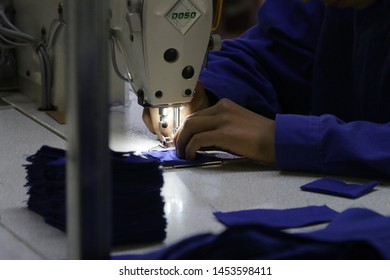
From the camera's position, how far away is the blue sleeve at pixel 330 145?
1568 mm

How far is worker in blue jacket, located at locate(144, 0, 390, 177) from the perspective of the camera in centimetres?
159

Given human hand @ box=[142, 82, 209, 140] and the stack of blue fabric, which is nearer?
the stack of blue fabric

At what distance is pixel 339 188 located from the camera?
1491 mm

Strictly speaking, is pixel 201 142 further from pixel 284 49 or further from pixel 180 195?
pixel 284 49

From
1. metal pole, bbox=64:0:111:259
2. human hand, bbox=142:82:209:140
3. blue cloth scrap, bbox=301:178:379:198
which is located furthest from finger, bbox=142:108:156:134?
metal pole, bbox=64:0:111:259

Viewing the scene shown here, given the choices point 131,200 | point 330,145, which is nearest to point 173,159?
point 330,145

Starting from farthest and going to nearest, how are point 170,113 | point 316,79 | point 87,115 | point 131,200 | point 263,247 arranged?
1. point 316,79
2. point 170,113
3. point 131,200
4. point 263,247
5. point 87,115

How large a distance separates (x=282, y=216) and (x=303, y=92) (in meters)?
0.85

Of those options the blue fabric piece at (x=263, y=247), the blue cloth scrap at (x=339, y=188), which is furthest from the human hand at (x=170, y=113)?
the blue fabric piece at (x=263, y=247)

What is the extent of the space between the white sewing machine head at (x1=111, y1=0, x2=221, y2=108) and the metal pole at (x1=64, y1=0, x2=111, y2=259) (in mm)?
695

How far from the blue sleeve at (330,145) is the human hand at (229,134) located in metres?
0.03

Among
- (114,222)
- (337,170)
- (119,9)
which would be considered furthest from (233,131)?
(114,222)

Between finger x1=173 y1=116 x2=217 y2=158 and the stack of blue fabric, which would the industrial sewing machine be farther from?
the stack of blue fabric
